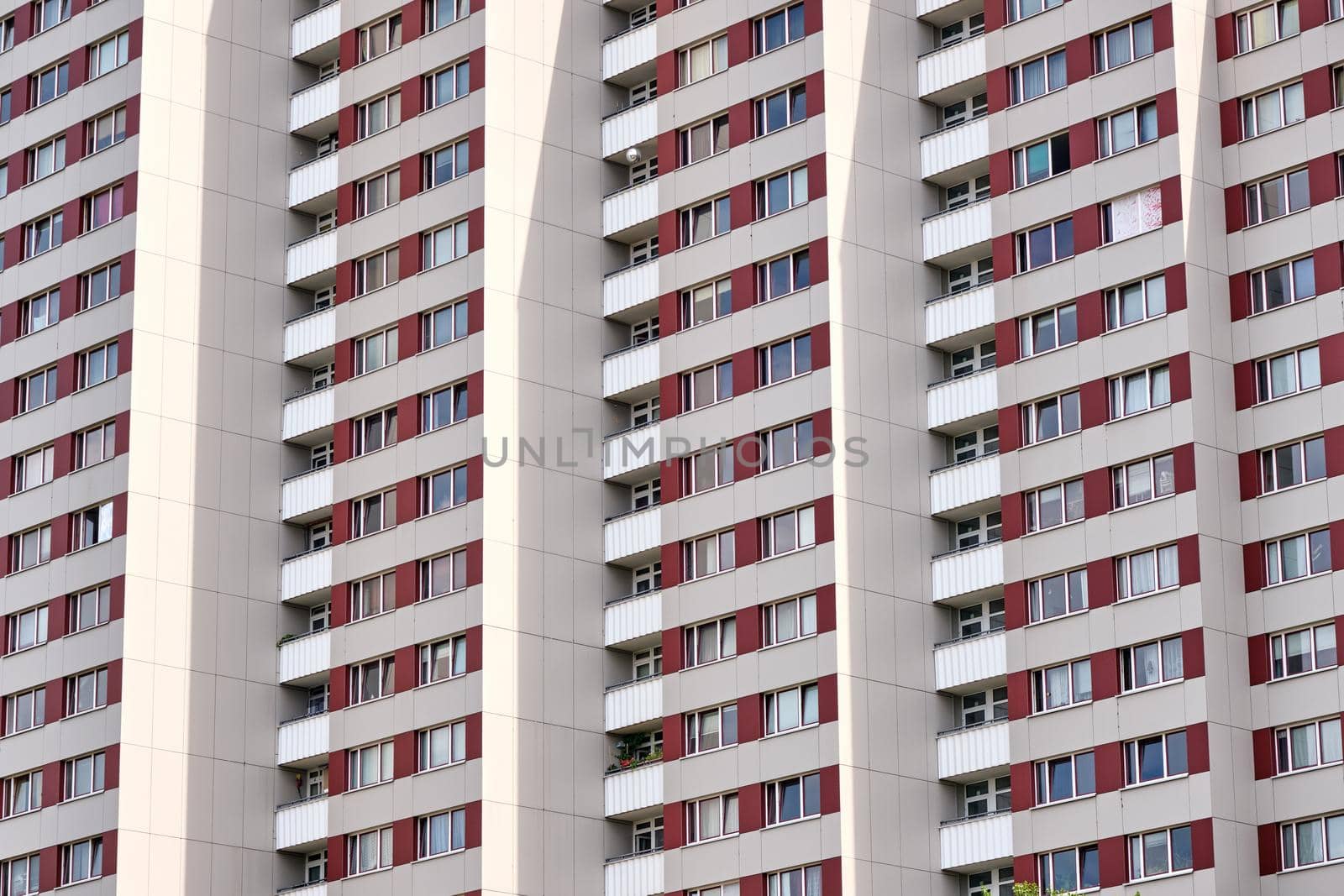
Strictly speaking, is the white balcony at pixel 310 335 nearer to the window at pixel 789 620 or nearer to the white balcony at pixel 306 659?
the white balcony at pixel 306 659

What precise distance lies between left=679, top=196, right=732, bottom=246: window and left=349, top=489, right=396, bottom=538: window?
13.2m

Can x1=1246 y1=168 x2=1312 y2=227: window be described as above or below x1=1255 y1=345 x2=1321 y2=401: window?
above

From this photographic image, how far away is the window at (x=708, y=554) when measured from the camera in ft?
291

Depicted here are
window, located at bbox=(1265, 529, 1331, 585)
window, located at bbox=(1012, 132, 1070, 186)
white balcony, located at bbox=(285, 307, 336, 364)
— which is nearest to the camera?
window, located at bbox=(1265, 529, 1331, 585)

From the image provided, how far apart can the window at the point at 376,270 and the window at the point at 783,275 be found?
1387 cm

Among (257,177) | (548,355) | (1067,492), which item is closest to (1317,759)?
(1067,492)

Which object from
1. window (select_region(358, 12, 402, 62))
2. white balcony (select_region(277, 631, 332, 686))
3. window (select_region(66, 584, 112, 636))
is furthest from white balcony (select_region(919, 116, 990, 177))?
window (select_region(66, 584, 112, 636))

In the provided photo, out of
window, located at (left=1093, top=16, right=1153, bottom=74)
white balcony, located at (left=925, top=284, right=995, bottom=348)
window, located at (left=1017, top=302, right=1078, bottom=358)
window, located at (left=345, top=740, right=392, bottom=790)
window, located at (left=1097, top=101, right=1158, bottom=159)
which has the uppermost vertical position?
window, located at (left=1093, top=16, right=1153, bottom=74)

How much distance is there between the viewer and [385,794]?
3578 inches

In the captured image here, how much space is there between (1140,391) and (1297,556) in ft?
22.0

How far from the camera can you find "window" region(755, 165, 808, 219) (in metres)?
89.7

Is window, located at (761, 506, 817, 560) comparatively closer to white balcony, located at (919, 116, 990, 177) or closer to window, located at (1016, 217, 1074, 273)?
window, located at (1016, 217, 1074, 273)

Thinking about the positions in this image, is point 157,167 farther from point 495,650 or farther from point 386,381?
point 495,650

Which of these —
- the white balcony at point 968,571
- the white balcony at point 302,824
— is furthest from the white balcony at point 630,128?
the white balcony at point 302,824
